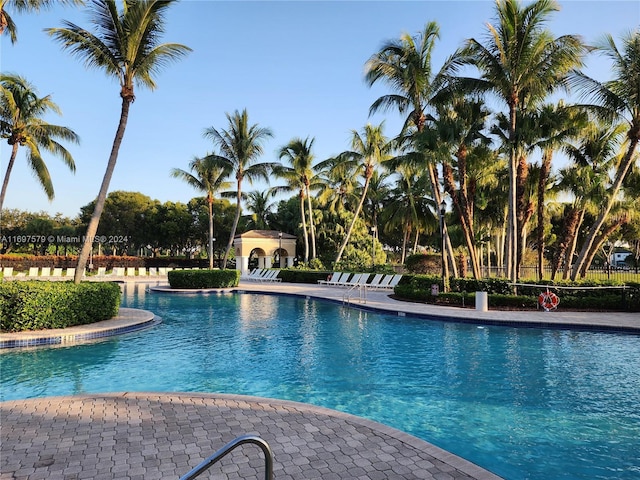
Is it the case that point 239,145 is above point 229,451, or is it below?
above

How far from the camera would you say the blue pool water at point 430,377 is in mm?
4742

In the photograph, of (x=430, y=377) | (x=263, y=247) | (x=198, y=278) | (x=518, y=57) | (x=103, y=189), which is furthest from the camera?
(x=263, y=247)

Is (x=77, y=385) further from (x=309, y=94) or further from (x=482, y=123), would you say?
(x=482, y=123)

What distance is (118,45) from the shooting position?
1199 cm

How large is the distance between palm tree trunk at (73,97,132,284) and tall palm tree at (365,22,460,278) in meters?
10.7

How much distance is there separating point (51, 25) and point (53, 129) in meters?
9.02

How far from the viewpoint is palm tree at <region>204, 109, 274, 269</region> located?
82.1 ft

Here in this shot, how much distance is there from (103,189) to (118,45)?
13.5 feet

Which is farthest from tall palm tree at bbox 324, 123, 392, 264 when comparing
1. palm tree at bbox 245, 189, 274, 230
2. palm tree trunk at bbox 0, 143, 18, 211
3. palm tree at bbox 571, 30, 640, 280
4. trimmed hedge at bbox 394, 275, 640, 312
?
palm tree at bbox 245, 189, 274, 230

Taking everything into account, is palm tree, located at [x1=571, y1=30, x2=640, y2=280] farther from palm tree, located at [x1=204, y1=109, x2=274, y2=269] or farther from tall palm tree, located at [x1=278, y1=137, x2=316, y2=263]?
tall palm tree, located at [x1=278, y1=137, x2=316, y2=263]

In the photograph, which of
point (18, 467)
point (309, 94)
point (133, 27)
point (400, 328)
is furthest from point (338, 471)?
point (309, 94)

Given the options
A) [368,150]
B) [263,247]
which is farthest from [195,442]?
[263,247]

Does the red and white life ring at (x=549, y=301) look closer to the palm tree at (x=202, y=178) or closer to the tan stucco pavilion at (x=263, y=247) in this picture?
the palm tree at (x=202, y=178)

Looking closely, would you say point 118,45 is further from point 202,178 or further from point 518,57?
point 202,178
